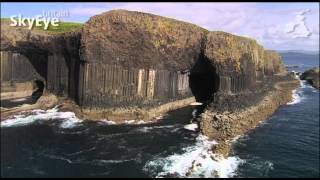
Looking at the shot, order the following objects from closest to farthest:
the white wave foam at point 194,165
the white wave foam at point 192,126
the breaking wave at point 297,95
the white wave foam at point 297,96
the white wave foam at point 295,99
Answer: the white wave foam at point 194,165 → the white wave foam at point 192,126 → the white wave foam at point 295,99 → the white wave foam at point 297,96 → the breaking wave at point 297,95

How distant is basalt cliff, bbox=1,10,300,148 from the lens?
52.2m

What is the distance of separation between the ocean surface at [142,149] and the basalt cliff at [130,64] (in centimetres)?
346

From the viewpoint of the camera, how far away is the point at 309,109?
66.2 meters

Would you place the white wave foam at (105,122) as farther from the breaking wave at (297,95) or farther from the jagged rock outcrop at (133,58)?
the breaking wave at (297,95)

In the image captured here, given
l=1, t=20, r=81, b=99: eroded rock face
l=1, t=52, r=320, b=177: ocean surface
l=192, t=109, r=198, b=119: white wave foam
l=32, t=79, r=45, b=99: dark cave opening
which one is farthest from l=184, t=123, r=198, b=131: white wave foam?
l=32, t=79, r=45, b=99: dark cave opening

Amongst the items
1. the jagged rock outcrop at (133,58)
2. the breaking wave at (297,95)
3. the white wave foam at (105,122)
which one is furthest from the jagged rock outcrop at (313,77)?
the white wave foam at (105,122)

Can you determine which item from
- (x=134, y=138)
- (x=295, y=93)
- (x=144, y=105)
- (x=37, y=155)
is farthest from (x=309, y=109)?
(x=37, y=155)

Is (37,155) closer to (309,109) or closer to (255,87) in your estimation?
(255,87)

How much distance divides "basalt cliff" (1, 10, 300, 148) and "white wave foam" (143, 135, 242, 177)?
8.38 m

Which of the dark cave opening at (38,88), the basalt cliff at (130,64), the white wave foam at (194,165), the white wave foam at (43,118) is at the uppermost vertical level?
the basalt cliff at (130,64)

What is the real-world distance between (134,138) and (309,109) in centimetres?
3475

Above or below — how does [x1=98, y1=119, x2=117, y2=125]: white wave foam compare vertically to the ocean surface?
above

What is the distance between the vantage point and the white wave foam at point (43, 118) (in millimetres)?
45997

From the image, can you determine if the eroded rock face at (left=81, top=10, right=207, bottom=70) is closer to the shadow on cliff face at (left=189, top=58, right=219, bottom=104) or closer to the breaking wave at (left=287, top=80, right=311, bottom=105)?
the shadow on cliff face at (left=189, top=58, right=219, bottom=104)
